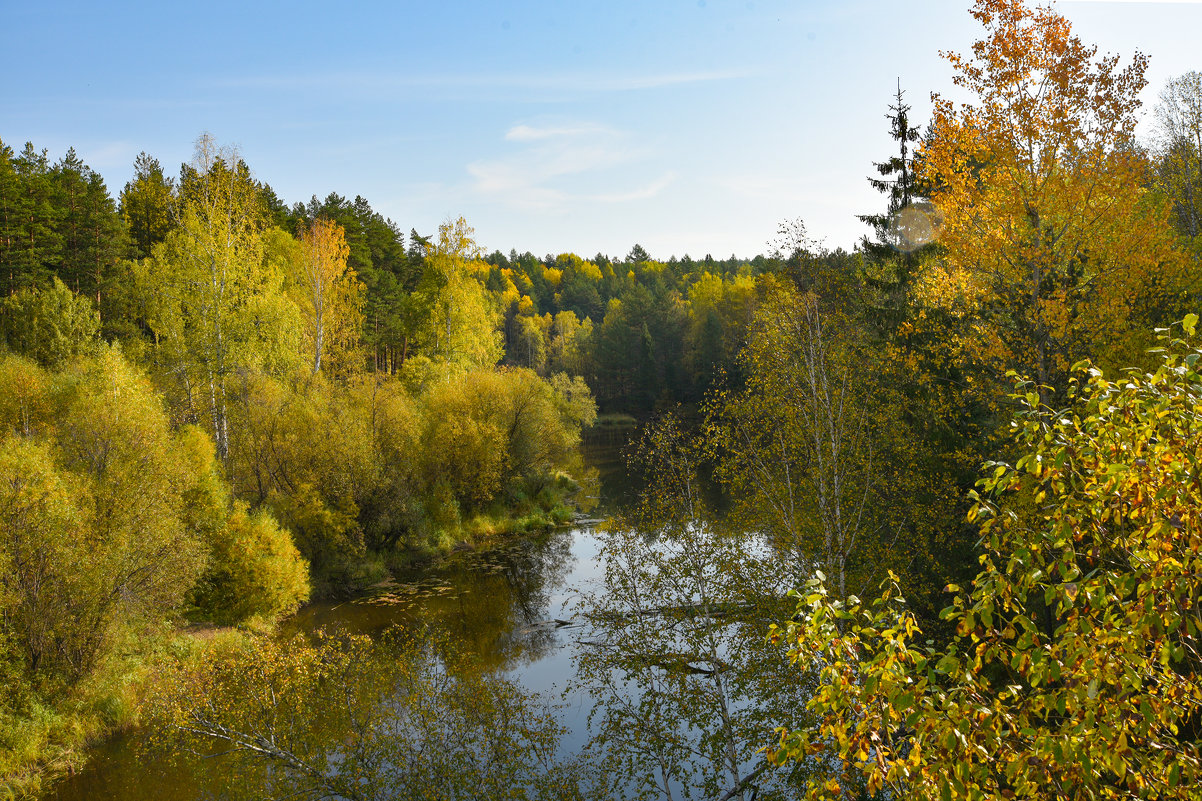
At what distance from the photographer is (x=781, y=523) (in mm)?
14305

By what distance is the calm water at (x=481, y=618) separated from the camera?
46.6 feet

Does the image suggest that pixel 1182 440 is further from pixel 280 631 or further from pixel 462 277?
pixel 462 277

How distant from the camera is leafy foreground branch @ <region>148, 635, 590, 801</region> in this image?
423 inches

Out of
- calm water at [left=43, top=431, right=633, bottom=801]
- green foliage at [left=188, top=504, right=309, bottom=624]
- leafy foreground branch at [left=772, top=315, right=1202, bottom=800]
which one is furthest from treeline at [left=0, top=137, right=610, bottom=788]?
leafy foreground branch at [left=772, top=315, right=1202, bottom=800]

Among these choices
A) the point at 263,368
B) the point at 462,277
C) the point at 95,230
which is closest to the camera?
the point at 263,368

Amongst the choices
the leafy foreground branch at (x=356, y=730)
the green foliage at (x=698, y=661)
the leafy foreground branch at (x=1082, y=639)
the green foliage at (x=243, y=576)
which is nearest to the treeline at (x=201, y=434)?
the green foliage at (x=243, y=576)

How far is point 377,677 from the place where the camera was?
12.6m

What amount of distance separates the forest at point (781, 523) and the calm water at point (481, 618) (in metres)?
0.80

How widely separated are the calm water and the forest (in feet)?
2.63

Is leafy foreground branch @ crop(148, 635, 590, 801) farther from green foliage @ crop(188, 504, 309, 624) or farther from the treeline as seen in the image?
green foliage @ crop(188, 504, 309, 624)

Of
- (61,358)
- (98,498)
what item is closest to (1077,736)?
(98,498)

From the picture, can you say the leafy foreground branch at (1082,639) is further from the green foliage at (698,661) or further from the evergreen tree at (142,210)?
the evergreen tree at (142,210)

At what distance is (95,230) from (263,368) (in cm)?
1581

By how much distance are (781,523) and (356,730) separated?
8611mm
